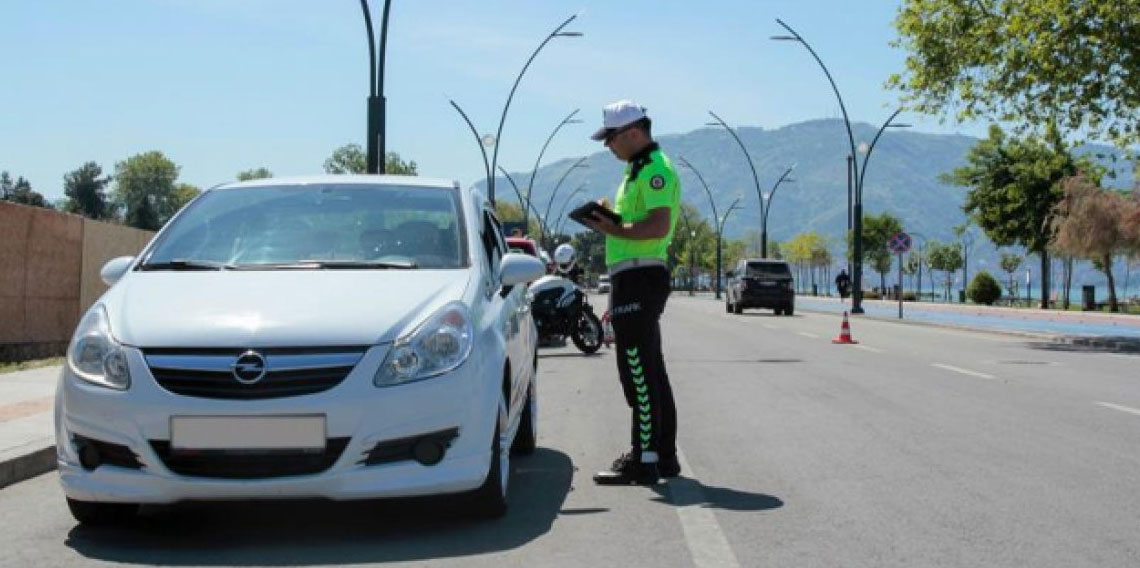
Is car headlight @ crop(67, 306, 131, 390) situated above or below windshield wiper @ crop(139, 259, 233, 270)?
below

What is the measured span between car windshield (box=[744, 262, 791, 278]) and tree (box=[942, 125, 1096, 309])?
16951 millimetres

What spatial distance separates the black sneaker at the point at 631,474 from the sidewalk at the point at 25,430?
3.26m

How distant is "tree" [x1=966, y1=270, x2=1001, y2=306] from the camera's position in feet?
203

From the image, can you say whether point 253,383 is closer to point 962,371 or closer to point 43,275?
point 962,371

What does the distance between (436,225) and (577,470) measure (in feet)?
5.49

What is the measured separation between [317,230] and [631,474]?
6.69ft

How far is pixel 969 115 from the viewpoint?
2397 centimetres

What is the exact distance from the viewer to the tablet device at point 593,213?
6.14 metres

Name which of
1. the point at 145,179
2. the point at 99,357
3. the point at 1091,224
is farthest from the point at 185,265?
the point at 145,179

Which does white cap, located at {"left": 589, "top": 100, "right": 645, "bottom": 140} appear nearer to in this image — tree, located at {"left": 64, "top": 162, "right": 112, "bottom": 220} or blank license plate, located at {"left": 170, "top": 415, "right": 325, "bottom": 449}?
blank license plate, located at {"left": 170, "top": 415, "right": 325, "bottom": 449}

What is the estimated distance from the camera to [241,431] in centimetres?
456

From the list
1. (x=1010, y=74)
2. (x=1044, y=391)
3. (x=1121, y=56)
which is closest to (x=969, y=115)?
(x=1010, y=74)

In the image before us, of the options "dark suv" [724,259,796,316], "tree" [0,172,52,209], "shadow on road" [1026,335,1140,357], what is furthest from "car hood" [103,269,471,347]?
"tree" [0,172,52,209]

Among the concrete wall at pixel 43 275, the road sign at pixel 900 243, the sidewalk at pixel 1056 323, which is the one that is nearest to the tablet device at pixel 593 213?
the concrete wall at pixel 43 275
